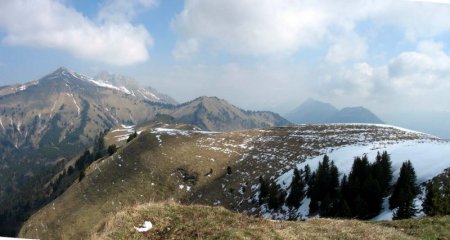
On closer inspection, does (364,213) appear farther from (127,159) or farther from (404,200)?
(127,159)

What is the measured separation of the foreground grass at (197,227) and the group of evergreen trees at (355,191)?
21101mm

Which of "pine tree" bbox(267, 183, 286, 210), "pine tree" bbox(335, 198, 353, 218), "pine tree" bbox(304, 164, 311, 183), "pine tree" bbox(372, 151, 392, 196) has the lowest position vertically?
"pine tree" bbox(267, 183, 286, 210)

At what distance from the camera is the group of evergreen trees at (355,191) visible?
112 feet

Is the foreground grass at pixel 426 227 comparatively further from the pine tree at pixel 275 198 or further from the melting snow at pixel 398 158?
the pine tree at pixel 275 198

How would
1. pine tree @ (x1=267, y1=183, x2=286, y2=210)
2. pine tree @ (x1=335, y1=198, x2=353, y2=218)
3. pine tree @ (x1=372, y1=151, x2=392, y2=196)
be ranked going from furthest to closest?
pine tree @ (x1=267, y1=183, x2=286, y2=210)
pine tree @ (x1=372, y1=151, x2=392, y2=196)
pine tree @ (x1=335, y1=198, x2=353, y2=218)

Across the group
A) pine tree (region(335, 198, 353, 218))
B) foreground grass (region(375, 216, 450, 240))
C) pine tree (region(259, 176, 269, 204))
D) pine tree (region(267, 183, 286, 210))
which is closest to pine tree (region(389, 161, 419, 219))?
pine tree (region(335, 198, 353, 218))

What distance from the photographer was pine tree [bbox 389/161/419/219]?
29866mm

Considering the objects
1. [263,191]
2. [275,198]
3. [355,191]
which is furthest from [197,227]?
[263,191]

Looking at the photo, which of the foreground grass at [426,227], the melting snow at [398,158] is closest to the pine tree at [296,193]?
the melting snow at [398,158]

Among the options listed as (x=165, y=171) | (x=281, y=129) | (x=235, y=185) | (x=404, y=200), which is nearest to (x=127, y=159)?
(x=165, y=171)

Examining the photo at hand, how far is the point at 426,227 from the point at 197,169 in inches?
2313

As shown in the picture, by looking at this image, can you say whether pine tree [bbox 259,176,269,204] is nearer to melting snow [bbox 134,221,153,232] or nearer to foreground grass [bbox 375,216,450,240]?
foreground grass [bbox 375,216,450,240]

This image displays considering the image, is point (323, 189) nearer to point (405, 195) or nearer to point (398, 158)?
point (398, 158)

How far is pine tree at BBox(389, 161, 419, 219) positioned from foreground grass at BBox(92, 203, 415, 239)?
19.1 meters
